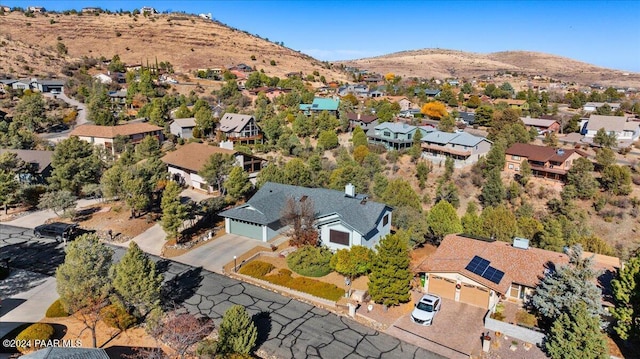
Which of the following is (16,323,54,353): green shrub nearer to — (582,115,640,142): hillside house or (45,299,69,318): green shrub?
(45,299,69,318): green shrub

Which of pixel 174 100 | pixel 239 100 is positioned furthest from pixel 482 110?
pixel 174 100

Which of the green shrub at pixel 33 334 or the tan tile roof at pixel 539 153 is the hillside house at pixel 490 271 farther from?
the tan tile roof at pixel 539 153

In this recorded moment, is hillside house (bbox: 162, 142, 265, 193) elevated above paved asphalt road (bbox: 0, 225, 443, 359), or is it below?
above

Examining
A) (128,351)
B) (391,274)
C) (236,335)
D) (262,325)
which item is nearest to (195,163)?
(262,325)

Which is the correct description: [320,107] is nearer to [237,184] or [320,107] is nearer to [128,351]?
[237,184]

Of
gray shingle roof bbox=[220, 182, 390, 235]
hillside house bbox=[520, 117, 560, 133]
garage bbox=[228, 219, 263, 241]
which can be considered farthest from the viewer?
hillside house bbox=[520, 117, 560, 133]

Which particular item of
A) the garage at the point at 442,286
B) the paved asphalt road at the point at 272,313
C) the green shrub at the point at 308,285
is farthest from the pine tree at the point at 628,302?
the green shrub at the point at 308,285

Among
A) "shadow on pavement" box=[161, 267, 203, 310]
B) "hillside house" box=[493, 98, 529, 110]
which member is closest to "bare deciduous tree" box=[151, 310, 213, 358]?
"shadow on pavement" box=[161, 267, 203, 310]
